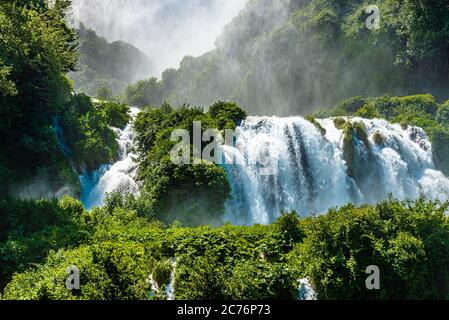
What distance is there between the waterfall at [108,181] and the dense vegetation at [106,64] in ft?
276

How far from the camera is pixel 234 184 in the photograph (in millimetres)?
24719

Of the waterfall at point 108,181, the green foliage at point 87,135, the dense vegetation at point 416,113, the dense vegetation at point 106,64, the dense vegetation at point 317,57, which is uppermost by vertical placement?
the dense vegetation at point 106,64

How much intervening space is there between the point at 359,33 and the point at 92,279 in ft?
168

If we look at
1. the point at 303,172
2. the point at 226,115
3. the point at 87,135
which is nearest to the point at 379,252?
the point at 303,172

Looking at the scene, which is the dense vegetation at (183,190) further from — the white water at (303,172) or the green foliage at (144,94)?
the green foliage at (144,94)

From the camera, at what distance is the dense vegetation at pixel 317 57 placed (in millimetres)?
48344

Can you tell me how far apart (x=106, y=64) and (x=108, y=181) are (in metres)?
103

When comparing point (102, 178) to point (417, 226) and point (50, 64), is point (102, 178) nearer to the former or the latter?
point (50, 64)

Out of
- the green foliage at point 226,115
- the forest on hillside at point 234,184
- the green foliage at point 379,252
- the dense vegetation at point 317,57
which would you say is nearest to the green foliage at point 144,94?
the dense vegetation at point 317,57

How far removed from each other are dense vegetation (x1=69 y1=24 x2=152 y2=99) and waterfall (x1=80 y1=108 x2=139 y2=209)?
83982 mm

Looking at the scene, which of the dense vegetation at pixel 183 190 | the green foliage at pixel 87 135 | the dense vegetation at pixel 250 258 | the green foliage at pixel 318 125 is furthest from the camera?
the green foliage at pixel 318 125

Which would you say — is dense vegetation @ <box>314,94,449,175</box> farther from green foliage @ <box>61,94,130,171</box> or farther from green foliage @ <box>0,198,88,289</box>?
green foliage @ <box>0,198,88,289</box>

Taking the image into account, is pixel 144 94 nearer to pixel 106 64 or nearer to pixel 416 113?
pixel 416 113
